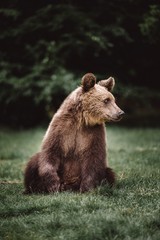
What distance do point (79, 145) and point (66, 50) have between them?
11.2 metres

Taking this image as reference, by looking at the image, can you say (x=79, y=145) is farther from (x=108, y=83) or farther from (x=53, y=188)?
(x=108, y=83)

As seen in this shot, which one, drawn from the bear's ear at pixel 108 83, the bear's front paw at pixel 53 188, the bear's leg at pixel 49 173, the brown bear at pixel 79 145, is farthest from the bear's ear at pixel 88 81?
the bear's front paw at pixel 53 188

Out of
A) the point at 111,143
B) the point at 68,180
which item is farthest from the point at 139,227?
the point at 111,143

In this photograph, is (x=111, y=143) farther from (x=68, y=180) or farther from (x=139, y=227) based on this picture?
(x=139, y=227)

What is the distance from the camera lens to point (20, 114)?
20.1m

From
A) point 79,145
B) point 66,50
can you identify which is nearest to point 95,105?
point 79,145

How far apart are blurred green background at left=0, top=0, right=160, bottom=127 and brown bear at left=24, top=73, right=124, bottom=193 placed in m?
9.71

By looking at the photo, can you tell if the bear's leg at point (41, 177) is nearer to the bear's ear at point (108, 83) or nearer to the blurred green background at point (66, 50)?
the bear's ear at point (108, 83)

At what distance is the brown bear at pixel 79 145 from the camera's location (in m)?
6.66

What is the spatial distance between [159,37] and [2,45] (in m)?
8.86

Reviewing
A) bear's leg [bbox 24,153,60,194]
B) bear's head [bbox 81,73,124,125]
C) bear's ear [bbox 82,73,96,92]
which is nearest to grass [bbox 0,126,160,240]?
bear's leg [bbox 24,153,60,194]

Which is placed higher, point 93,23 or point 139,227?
point 93,23

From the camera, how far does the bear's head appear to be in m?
6.73

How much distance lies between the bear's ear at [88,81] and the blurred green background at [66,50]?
381 inches
